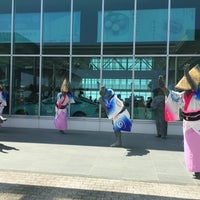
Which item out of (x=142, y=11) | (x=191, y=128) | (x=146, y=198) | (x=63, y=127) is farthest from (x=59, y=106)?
(x=146, y=198)

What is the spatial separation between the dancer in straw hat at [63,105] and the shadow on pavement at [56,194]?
681 cm

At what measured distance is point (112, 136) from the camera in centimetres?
1206

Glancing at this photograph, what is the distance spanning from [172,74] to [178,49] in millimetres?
929

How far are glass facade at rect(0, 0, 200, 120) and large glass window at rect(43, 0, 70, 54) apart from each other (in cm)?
4

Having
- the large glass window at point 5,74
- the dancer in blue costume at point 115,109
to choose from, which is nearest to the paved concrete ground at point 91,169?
the dancer in blue costume at point 115,109

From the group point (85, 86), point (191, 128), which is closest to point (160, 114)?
point (85, 86)

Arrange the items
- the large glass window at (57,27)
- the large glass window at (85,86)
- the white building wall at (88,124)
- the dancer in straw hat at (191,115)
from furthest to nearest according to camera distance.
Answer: the large glass window at (57,27) < the large glass window at (85,86) < the white building wall at (88,124) < the dancer in straw hat at (191,115)

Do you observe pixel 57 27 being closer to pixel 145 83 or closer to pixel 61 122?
pixel 61 122

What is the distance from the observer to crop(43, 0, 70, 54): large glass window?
45.5ft

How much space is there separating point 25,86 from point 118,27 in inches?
170

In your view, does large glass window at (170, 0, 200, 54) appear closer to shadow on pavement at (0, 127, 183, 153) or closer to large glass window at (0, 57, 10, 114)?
shadow on pavement at (0, 127, 183, 153)

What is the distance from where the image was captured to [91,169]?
7.07m

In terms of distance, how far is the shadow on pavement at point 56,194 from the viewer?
17.2ft

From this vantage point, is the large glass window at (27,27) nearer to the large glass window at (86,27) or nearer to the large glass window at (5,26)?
the large glass window at (5,26)
